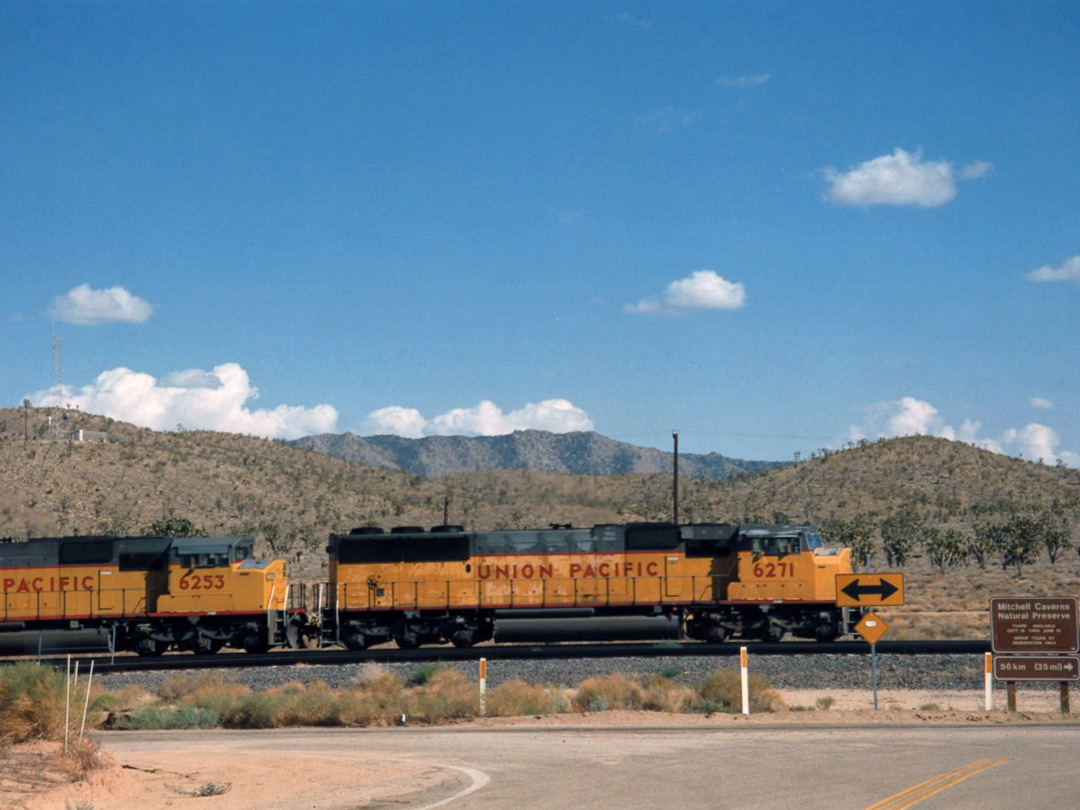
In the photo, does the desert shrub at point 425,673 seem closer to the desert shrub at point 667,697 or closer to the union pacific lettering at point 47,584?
the desert shrub at point 667,697

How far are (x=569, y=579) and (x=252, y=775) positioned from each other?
21365 millimetres

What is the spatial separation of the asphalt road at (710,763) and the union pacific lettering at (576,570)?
15144mm

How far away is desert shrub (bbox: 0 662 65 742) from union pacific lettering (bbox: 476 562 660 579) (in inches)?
804

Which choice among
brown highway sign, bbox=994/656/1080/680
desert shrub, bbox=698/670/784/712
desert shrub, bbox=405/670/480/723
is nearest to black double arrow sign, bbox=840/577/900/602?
brown highway sign, bbox=994/656/1080/680

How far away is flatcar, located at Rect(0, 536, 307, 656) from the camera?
35.2m

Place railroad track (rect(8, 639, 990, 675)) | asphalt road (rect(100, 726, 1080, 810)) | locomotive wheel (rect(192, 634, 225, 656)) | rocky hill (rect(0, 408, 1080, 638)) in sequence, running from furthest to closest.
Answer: rocky hill (rect(0, 408, 1080, 638))
locomotive wheel (rect(192, 634, 225, 656))
railroad track (rect(8, 639, 990, 675))
asphalt road (rect(100, 726, 1080, 810))

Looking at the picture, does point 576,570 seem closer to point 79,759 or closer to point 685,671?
point 685,671

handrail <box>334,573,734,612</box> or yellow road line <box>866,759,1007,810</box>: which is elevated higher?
handrail <box>334,573,734,612</box>

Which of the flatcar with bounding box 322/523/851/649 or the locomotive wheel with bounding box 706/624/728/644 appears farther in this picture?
the locomotive wheel with bounding box 706/624/728/644

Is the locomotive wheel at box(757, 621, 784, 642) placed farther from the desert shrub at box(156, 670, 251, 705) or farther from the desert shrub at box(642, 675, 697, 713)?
the desert shrub at box(156, 670, 251, 705)

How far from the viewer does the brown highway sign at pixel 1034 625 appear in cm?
2159

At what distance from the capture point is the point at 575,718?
2192cm

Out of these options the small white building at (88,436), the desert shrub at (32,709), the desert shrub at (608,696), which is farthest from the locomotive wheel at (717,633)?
the small white building at (88,436)

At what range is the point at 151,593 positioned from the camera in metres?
35.5
